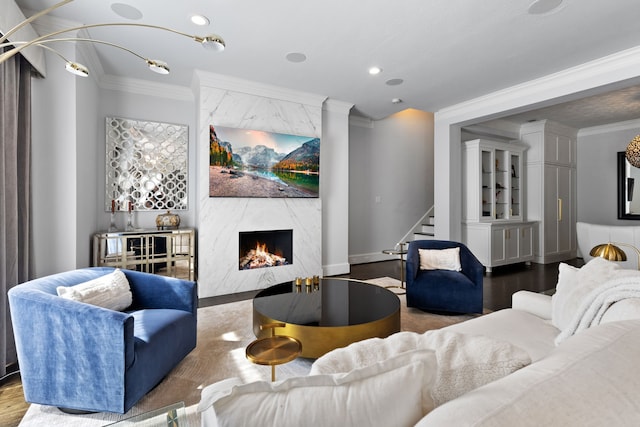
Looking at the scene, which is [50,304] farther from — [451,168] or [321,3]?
[451,168]

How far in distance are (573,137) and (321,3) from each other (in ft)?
21.3

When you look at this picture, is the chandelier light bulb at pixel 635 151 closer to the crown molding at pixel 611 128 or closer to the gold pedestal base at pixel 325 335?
the crown molding at pixel 611 128

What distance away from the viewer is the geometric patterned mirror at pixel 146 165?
3.96 metres

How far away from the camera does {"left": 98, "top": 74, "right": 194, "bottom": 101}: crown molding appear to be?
3.95 meters

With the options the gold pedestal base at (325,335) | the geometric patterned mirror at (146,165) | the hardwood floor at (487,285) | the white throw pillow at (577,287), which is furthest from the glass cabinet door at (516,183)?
the geometric patterned mirror at (146,165)

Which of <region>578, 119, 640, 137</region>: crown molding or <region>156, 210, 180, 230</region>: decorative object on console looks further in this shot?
<region>578, 119, 640, 137</region>: crown molding

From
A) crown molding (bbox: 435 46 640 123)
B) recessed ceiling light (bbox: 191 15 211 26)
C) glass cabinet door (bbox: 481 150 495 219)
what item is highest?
recessed ceiling light (bbox: 191 15 211 26)

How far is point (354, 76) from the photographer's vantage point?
12.8ft

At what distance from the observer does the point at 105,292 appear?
6.45ft

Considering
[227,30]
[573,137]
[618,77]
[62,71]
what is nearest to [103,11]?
[62,71]

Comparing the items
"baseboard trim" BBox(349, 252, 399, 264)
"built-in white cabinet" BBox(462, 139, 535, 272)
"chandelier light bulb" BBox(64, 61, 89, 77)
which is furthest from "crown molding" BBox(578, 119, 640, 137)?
"chandelier light bulb" BBox(64, 61, 89, 77)

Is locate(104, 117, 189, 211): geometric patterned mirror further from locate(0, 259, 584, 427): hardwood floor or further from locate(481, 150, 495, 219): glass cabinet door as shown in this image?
locate(481, 150, 495, 219): glass cabinet door

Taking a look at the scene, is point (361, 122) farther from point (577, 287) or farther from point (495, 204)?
point (577, 287)

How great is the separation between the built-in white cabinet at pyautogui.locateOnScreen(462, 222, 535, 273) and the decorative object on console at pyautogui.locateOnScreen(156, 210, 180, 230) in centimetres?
465
